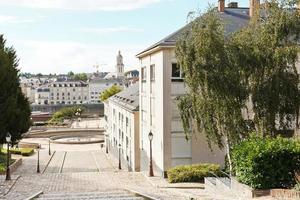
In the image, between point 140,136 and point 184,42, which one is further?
point 140,136

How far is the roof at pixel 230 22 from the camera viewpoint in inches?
1168

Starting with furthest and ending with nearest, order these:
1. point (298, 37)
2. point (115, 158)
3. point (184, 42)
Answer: point (115, 158), point (184, 42), point (298, 37)

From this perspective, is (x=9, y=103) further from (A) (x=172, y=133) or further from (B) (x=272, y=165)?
(B) (x=272, y=165)

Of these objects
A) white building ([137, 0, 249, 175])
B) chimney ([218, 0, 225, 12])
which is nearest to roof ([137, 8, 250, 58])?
white building ([137, 0, 249, 175])

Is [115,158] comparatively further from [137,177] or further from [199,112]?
[199,112]

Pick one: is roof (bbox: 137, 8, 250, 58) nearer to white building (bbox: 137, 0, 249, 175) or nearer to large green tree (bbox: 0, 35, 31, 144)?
white building (bbox: 137, 0, 249, 175)

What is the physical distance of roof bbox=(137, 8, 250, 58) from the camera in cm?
2967

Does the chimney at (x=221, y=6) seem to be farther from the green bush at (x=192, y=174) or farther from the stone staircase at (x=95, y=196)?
the stone staircase at (x=95, y=196)

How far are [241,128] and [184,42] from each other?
14.7 ft

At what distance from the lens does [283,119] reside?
21.4m

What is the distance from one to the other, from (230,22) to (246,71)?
9.47 meters

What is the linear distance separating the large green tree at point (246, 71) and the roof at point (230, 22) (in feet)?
21.4

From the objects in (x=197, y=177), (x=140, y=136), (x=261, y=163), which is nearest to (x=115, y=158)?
(x=140, y=136)

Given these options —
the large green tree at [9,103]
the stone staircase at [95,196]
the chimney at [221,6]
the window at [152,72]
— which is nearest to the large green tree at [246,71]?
the stone staircase at [95,196]
